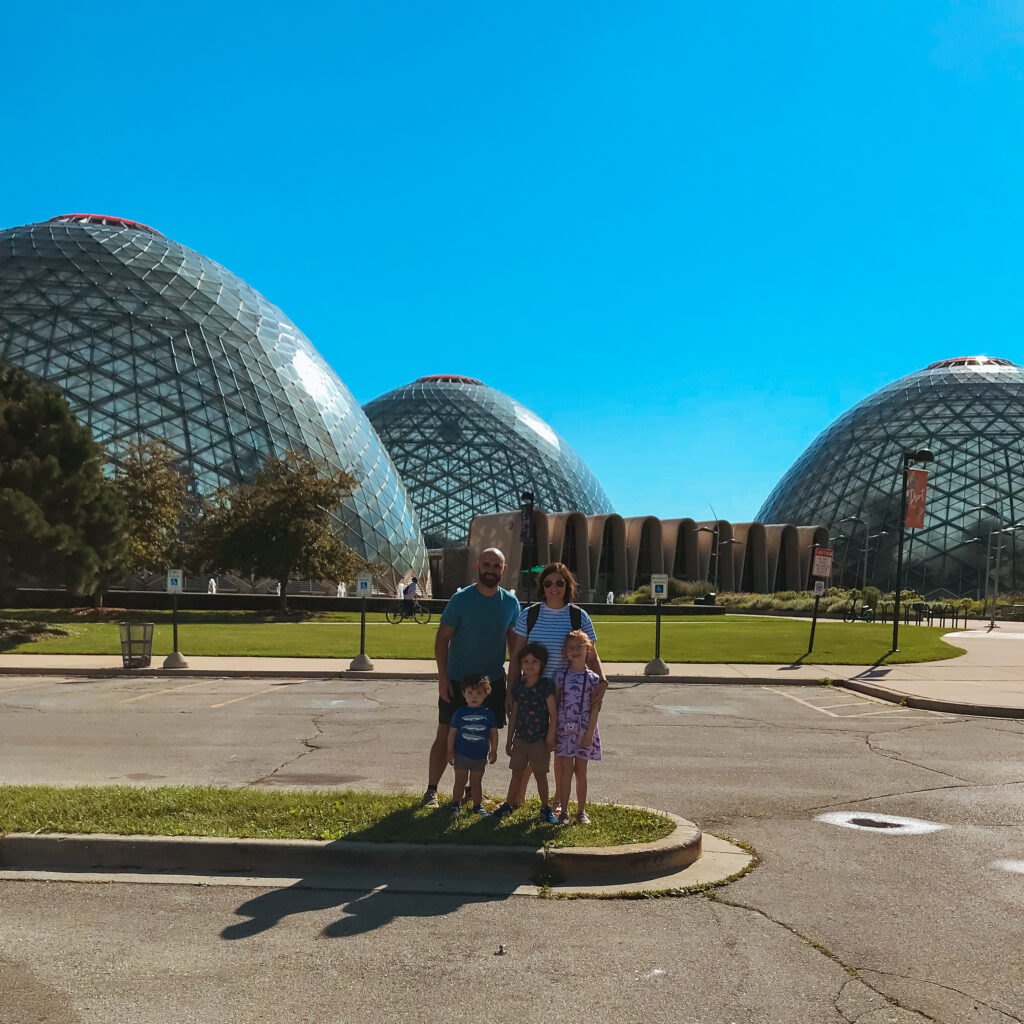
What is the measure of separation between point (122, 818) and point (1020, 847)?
20.3 feet

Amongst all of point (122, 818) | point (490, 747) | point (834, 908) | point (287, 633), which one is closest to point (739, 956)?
point (834, 908)

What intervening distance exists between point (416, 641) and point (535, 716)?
21.5 m

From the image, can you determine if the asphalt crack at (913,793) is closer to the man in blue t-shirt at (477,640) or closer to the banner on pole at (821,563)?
the man in blue t-shirt at (477,640)

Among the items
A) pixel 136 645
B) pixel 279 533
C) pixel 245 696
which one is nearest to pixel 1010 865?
pixel 245 696

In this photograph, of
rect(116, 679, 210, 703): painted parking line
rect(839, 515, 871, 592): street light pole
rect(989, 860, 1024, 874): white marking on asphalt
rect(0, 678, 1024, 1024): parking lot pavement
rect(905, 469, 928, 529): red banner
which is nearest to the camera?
rect(0, 678, 1024, 1024): parking lot pavement

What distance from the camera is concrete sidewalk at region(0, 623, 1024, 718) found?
679 inches

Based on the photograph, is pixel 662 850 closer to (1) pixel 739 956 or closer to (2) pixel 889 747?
(1) pixel 739 956

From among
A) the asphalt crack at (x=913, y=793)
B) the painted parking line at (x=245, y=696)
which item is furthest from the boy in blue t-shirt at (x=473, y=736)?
the painted parking line at (x=245, y=696)

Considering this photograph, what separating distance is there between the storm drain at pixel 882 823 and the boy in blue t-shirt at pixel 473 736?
2676 millimetres

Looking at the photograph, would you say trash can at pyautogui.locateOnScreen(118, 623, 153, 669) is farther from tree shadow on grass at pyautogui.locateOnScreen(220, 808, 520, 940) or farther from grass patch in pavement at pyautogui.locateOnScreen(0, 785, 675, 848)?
tree shadow on grass at pyautogui.locateOnScreen(220, 808, 520, 940)

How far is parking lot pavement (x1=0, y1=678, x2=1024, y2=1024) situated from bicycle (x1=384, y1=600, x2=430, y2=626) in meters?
29.7

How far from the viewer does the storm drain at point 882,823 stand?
743cm

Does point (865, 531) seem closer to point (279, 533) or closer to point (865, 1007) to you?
point (279, 533)

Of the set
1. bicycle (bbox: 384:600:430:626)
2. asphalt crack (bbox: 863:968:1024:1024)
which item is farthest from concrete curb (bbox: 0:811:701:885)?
bicycle (bbox: 384:600:430:626)
